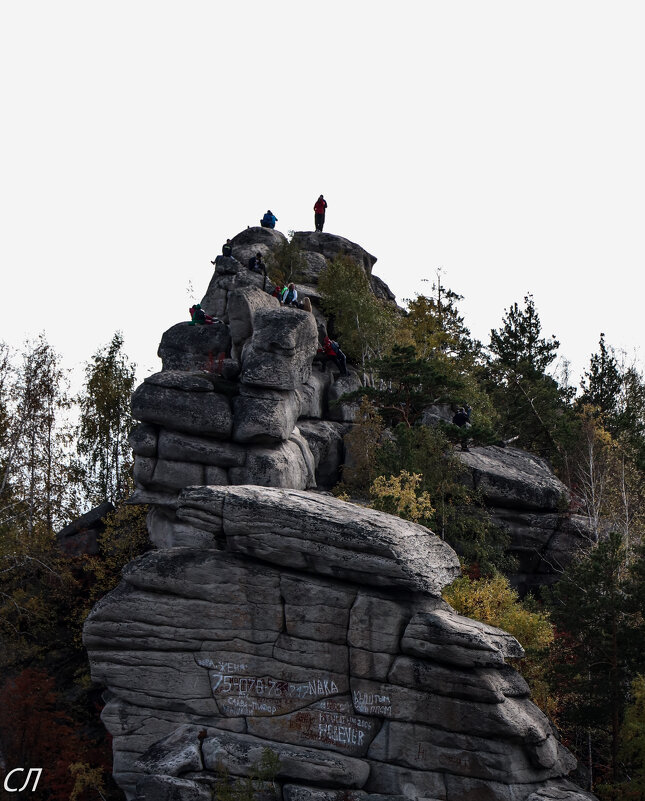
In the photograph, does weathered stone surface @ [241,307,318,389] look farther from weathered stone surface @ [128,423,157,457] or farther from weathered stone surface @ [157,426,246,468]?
weathered stone surface @ [128,423,157,457]

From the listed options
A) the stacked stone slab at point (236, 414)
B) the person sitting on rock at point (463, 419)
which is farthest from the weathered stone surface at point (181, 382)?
the person sitting on rock at point (463, 419)

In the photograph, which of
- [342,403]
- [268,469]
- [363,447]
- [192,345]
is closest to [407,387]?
[342,403]

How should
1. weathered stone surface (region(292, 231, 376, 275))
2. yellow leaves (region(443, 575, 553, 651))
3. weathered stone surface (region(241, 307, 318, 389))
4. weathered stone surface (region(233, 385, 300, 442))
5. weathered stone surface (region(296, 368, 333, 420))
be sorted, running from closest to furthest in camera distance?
1. yellow leaves (region(443, 575, 553, 651))
2. weathered stone surface (region(233, 385, 300, 442))
3. weathered stone surface (region(241, 307, 318, 389))
4. weathered stone surface (region(296, 368, 333, 420))
5. weathered stone surface (region(292, 231, 376, 275))

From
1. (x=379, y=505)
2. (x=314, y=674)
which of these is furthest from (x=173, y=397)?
(x=314, y=674)

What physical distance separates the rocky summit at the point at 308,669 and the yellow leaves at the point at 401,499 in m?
5.61

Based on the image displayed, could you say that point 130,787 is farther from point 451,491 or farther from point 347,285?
point 347,285

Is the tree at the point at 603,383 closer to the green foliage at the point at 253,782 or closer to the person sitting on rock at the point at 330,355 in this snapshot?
the person sitting on rock at the point at 330,355

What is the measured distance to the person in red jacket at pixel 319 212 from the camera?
5859 cm

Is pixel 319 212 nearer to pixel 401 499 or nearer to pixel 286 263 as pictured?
pixel 286 263

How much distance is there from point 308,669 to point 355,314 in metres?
27.4

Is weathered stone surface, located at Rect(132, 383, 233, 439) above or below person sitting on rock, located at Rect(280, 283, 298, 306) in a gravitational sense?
below

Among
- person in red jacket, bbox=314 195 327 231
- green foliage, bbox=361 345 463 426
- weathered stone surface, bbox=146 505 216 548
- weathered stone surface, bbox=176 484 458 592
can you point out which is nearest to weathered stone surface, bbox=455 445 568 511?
green foliage, bbox=361 345 463 426

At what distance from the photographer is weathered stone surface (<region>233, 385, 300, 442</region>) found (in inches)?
1329

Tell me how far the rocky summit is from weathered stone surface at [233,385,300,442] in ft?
27.7
